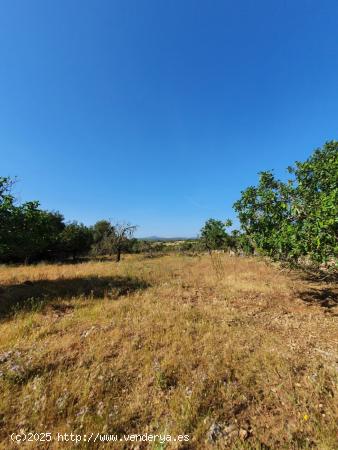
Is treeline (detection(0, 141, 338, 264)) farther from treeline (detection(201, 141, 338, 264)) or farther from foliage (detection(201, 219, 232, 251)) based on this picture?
foliage (detection(201, 219, 232, 251))

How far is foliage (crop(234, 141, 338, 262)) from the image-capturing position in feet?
21.4

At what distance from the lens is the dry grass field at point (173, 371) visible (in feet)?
9.96

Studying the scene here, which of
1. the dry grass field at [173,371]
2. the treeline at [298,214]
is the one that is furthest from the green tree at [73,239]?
the treeline at [298,214]

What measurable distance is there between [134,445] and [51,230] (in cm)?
1130

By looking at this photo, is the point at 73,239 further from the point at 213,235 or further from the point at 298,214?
the point at 298,214

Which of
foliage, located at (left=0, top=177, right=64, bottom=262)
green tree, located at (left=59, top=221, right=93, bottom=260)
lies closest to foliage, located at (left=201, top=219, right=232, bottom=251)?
green tree, located at (left=59, top=221, right=93, bottom=260)

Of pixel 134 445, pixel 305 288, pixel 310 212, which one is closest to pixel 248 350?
pixel 134 445

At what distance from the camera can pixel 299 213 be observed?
25.1 ft

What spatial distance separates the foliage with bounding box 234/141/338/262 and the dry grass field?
8.08 ft

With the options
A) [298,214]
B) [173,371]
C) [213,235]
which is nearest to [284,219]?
[298,214]

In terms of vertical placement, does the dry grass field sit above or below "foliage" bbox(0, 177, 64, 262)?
below

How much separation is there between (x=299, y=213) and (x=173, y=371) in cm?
678

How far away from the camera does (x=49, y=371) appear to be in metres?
4.14

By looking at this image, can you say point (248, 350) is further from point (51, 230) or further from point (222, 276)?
point (51, 230)
